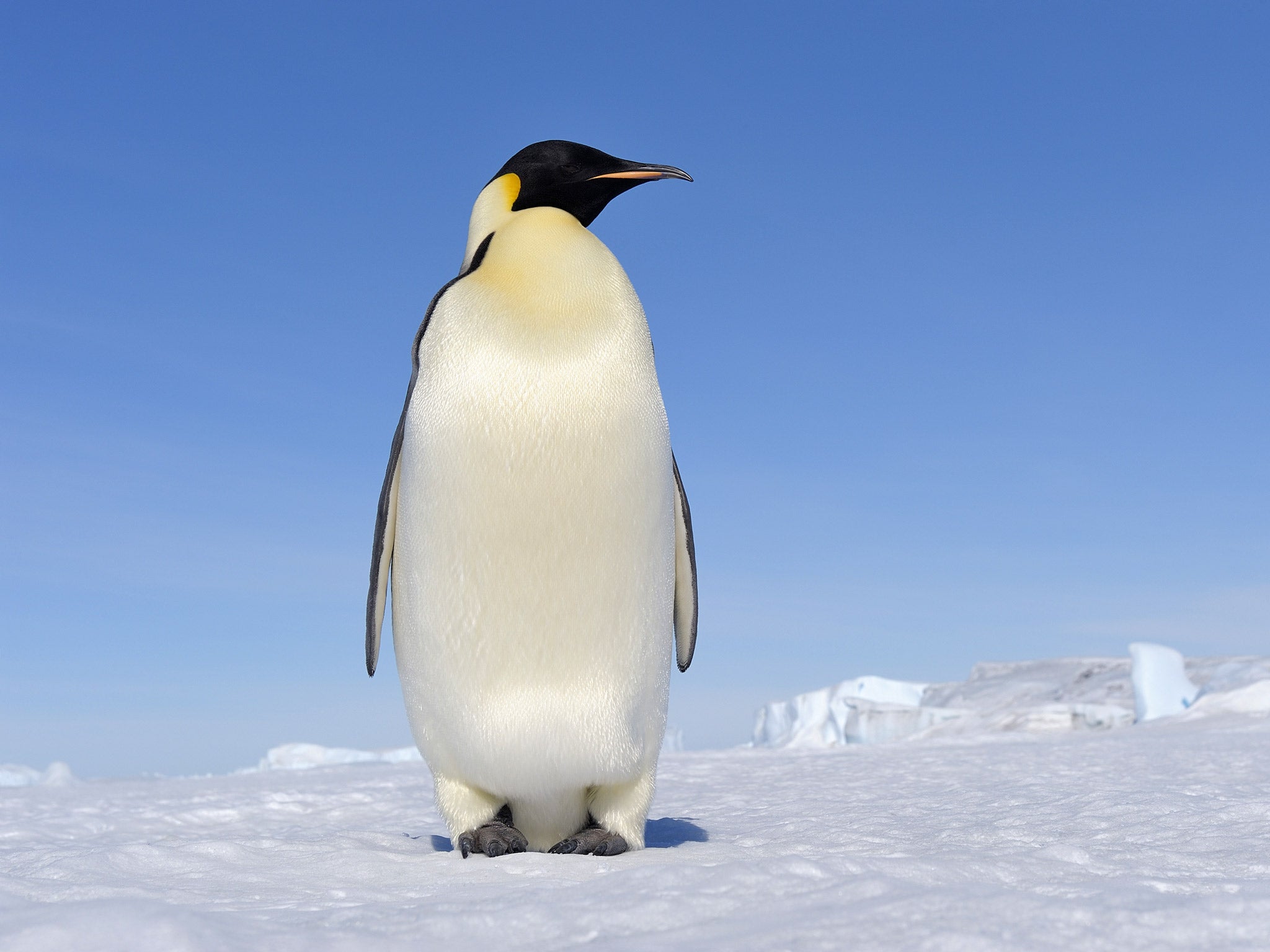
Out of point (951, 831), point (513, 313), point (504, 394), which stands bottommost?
point (951, 831)

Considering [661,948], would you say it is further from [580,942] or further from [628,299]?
[628,299]

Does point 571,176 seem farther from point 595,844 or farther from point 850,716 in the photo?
point 850,716

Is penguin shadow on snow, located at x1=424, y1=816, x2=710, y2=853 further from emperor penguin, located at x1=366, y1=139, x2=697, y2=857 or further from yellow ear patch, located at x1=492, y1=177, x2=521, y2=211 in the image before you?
yellow ear patch, located at x1=492, y1=177, x2=521, y2=211

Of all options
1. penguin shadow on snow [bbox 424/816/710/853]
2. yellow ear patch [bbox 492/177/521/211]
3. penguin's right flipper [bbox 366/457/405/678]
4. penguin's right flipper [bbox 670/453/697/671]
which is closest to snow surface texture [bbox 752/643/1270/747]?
penguin shadow on snow [bbox 424/816/710/853]

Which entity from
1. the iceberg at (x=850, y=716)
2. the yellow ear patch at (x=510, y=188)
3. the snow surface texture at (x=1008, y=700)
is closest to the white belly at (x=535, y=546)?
the yellow ear patch at (x=510, y=188)

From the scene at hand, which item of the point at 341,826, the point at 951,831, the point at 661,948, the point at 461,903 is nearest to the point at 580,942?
the point at 661,948

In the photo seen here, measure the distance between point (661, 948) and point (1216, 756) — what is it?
15.0ft

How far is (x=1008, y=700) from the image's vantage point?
13539 millimetres

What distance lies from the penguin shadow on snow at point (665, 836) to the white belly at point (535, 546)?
1.02 feet

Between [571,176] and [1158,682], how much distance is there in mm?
10135

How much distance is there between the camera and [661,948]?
1263mm

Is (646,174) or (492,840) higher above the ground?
(646,174)

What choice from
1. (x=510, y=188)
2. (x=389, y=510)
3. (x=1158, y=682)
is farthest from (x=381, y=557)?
(x=1158, y=682)

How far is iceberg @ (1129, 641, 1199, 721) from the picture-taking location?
34.6ft
